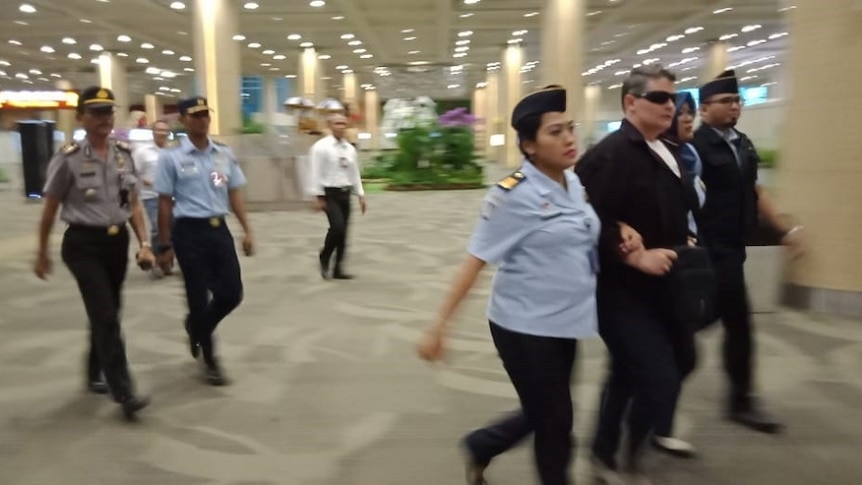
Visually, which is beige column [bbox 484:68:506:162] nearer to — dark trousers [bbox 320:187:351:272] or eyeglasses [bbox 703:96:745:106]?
dark trousers [bbox 320:187:351:272]

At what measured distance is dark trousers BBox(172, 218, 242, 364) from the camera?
4844 millimetres

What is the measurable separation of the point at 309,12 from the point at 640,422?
26.3 metres

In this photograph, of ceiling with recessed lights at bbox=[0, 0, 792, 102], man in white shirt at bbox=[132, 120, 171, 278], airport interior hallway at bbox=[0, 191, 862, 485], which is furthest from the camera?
ceiling with recessed lights at bbox=[0, 0, 792, 102]

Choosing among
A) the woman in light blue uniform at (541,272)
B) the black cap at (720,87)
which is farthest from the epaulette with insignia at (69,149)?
the black cap at (720,87)

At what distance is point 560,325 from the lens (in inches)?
107

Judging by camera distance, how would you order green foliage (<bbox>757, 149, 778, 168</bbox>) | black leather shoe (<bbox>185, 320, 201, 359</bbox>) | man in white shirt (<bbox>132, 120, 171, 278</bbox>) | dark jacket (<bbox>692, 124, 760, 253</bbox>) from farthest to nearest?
1. man in white shirt (<bbox>132, 120, 171, 278</bbox>)
2. green foliage (<bbox>757, 149, 778, 168</bbox>)
3. black leather shoe (<bbox>185, 320, 201, 359</bbox>)
4. dark jacket (<bbox>692, 124, 760, 253</bbox>)

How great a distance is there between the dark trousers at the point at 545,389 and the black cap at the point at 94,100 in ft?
8.80

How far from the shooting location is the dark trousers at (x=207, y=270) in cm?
484

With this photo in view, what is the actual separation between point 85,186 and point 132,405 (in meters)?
1.19

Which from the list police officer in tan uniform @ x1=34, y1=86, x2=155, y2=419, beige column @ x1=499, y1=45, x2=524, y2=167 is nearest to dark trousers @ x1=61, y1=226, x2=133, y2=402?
police officer in tan uniform @ x1=34, y1=86, x2=155, y2=419

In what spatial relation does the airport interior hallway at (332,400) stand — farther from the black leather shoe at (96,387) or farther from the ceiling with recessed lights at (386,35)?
the ceiling with recessed lights at (386,35)

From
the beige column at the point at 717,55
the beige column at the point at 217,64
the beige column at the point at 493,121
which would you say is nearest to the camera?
A: the beige column at the point at 217,64

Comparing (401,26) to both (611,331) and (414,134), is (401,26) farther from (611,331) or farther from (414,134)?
(611,331)

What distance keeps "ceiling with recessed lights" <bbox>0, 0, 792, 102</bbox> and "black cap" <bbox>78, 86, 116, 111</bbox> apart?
1718 cm
